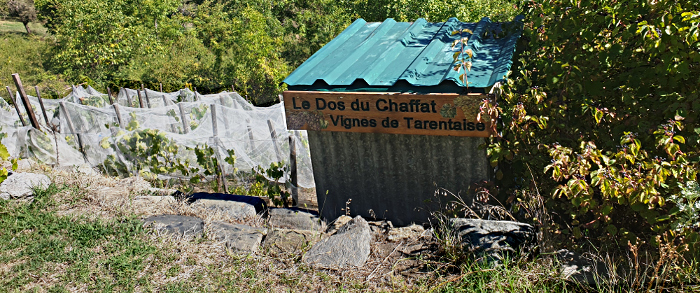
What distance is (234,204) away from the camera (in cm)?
555

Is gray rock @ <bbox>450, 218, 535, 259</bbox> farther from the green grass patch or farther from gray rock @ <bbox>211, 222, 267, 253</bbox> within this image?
the green grass patch

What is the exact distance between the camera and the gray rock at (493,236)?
3.69 m

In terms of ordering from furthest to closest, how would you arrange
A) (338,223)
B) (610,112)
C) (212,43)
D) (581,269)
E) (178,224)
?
1. (212,43)
2. (338,223)
3. (178,224)
4. (610,112)
5. (581,269)

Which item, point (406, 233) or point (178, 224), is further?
point (178, 224)

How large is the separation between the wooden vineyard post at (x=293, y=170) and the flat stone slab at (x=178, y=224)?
1.69 meters

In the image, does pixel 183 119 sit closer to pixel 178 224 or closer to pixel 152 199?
pixel 152 199

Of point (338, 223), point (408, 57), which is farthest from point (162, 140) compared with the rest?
point (408, 57)

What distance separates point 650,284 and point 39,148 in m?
8.07

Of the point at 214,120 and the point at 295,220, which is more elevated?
the point at 214,120

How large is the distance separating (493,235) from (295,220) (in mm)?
2156

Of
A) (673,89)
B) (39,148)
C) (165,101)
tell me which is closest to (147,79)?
(165,101)

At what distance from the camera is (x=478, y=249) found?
3.72m

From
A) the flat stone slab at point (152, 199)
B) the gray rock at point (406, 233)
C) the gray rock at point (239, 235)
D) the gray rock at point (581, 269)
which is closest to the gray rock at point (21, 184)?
the flat stone slab at point (152, 199)

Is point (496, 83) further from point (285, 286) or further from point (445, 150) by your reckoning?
point (285, 286)
